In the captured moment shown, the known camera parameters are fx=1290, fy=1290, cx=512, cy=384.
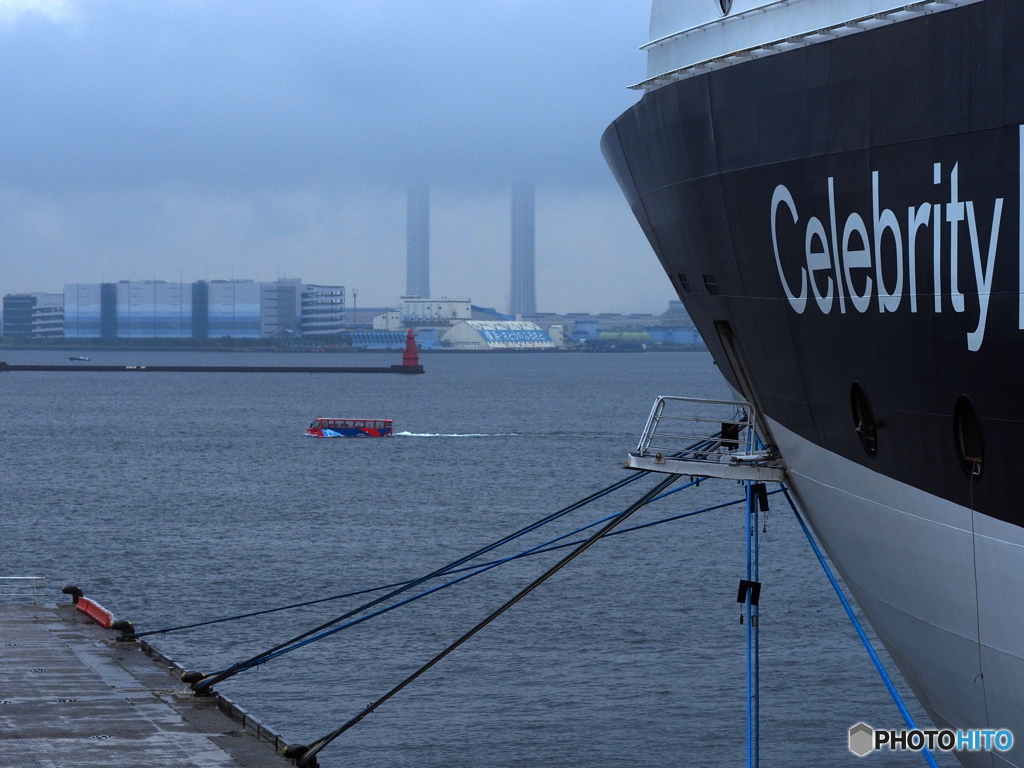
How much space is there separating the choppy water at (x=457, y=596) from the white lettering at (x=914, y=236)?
19168 millimetres

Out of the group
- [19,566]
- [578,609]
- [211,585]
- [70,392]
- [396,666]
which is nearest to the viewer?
[396,666]

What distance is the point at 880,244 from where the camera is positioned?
897 centimetres

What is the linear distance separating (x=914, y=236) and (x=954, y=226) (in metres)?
0.36

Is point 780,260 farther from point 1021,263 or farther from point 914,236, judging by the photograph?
point 1021,263

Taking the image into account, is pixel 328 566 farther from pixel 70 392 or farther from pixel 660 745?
pixel 70 392

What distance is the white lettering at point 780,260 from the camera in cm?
988

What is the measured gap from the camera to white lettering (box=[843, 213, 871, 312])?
29.9ft

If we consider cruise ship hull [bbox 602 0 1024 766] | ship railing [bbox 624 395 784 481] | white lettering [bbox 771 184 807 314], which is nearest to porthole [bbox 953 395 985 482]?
cruise ship hull [bbox 602 0 1024 766]

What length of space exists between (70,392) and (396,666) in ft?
484

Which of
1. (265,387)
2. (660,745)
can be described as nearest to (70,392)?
(265,387)

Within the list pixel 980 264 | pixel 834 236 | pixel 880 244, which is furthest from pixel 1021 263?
pixel 834 236

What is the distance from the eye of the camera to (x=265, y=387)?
183000 mm

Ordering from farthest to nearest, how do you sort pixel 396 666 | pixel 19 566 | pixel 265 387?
pixel 265 387
pixel 19 566
pixel 396 666

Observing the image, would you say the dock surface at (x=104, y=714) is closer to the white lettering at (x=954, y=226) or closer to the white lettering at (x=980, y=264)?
the white lettering at (x=954, y=226)
